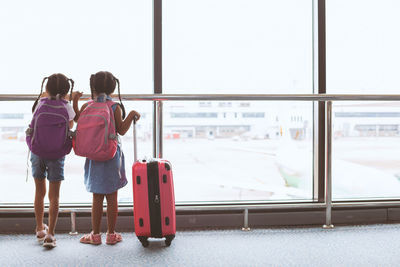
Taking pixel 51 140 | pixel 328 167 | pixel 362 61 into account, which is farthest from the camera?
pixel 362 61

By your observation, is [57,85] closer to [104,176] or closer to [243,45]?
[104,176]

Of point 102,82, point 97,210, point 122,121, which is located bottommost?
point 97,210

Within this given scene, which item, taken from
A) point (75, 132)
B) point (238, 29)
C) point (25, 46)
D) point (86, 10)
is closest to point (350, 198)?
point (238, 29)

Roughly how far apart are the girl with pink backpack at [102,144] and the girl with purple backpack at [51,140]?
0.24ft

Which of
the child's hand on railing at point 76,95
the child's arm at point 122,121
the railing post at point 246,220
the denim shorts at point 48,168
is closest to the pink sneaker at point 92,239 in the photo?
the denim shorts at point 48,168

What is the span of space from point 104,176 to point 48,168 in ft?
1.08

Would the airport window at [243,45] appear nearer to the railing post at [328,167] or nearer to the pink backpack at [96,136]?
the railing post at [328,167]

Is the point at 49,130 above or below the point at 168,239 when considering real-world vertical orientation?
above

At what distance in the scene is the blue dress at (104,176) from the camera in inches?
69.9

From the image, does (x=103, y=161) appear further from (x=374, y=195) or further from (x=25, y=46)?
(x=374, y=195)

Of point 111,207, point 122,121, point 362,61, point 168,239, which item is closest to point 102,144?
point 122,121

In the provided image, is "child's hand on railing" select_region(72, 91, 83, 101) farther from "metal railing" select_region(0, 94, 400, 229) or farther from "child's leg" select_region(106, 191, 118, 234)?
"child's leg" select_region(106, 191, 118, 234)

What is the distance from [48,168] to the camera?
5.86 ft

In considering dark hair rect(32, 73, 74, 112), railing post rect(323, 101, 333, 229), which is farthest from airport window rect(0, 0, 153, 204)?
railing post rect(323, 101, 333, 229)
